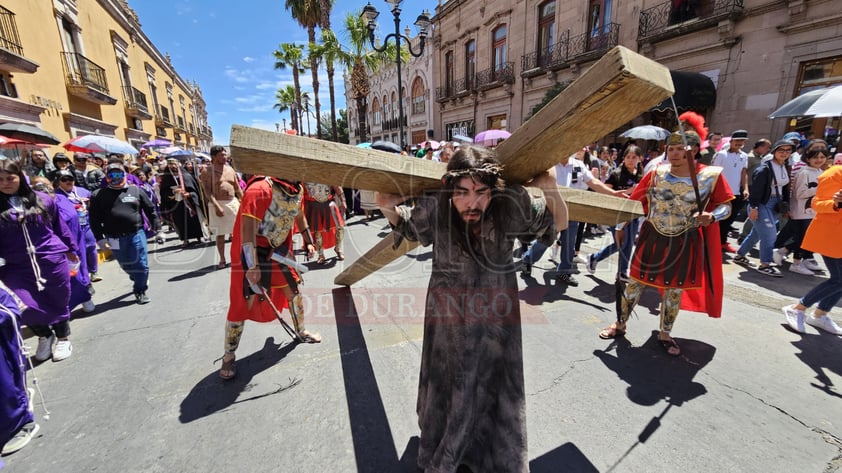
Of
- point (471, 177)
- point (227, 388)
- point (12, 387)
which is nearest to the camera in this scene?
point (471, 177)

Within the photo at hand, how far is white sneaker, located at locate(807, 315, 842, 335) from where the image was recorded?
3.21m

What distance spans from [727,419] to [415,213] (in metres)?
A: 2.49

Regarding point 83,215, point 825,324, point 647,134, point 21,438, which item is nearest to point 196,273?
point 83,215

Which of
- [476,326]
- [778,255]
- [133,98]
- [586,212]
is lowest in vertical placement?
[778,255]

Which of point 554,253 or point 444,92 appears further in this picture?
point 444,92

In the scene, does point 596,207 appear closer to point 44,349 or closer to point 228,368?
point 228,368

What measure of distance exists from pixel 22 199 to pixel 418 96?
26.8 meters

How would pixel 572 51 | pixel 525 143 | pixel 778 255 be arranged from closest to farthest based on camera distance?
1. pixel 525 143
2. pixel 778 255
3. pixel 572 51

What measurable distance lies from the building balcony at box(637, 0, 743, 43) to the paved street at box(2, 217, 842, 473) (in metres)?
9.53

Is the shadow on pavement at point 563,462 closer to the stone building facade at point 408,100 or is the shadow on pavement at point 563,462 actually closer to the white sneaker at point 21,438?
the white sneaker at point 21,438

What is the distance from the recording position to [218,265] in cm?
597

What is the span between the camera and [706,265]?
296 cm

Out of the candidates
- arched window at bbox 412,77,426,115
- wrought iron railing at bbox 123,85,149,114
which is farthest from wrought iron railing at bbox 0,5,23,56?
arched window at bbox 412,77,426,115

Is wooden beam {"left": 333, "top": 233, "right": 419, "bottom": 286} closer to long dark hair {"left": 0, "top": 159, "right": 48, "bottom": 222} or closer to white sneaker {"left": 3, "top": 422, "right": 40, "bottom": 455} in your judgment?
white sneaker {"left": 3, "top": 422, "right": 40, "bottom": 455}
